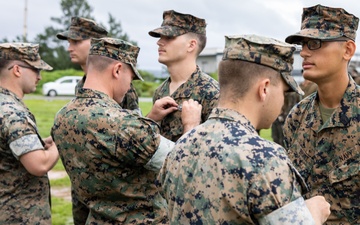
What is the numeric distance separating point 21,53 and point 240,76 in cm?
279

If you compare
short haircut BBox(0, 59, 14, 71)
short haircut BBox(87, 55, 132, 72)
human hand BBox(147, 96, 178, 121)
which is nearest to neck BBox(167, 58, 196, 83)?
human hand BBox(147, 96, 178, 121)

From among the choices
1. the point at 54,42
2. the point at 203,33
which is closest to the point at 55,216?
the point at 203,33

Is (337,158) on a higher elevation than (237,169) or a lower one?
lower

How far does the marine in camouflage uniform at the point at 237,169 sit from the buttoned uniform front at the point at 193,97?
1.76 meters

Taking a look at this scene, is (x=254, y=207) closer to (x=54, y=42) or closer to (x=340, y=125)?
(x=340, y=125)

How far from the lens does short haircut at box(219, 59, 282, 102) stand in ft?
8.08

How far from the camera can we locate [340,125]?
11.7ft

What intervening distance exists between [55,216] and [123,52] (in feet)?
13.7

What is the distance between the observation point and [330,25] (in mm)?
3637

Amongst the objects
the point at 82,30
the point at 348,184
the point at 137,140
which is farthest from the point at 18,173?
the point at 348,184

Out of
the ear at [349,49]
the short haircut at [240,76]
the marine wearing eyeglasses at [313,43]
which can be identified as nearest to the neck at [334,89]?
the ear at [349,49]

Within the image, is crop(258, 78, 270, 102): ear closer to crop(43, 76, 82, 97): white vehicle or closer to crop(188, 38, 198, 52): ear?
crop(188, 38, 198, 52): ear

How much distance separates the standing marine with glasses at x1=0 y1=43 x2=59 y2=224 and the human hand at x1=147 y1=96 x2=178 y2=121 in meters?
0.85

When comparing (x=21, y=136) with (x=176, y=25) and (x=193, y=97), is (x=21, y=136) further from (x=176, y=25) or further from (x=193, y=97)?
(x=176, y=25)
